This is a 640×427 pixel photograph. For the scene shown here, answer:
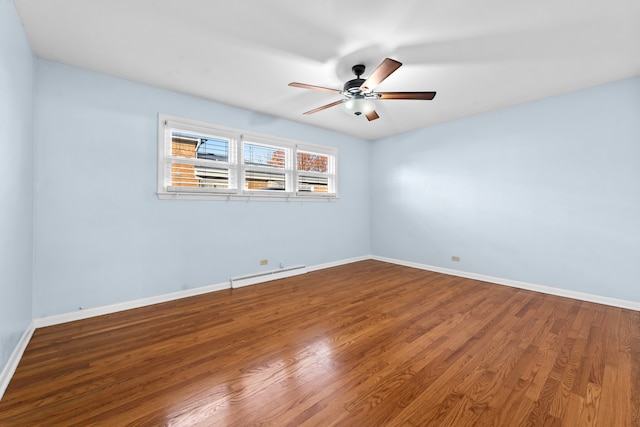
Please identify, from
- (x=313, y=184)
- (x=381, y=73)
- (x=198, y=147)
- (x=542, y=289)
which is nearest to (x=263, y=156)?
(x=198, y=147)

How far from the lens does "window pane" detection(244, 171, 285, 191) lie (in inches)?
162

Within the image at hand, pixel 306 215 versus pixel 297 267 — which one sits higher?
pixel 306 215

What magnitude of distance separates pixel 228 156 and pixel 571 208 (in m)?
4.84

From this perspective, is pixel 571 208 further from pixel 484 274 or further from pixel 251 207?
pixel 251 207

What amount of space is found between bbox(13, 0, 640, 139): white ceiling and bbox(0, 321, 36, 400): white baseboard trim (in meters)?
2.63

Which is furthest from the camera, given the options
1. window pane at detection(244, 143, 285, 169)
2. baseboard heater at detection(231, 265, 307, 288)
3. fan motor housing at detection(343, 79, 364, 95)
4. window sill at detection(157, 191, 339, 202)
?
window pane at detection(244, 143, 285, 169)

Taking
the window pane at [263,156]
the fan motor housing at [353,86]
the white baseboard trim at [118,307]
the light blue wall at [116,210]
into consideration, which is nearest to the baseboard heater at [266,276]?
the light blue wall at [116,210]

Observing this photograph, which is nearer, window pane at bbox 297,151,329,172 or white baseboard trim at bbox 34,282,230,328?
white baseboard trim at bbox 34,282,230,328

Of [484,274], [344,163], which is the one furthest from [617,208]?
[344,163]

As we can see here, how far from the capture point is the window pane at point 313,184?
485 cm

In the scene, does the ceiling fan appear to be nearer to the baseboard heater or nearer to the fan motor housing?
the fan motor housing

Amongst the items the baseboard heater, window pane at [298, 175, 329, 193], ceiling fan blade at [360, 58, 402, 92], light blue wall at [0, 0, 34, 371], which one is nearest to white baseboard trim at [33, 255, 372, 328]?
the baseboard heater

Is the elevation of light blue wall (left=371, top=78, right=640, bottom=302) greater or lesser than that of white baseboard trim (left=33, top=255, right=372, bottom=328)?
greater

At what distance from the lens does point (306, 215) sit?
4.82m
